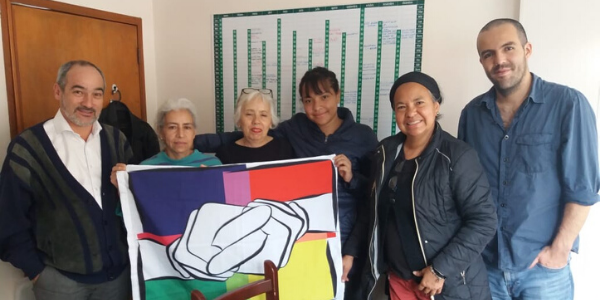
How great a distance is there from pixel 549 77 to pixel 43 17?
2720mm

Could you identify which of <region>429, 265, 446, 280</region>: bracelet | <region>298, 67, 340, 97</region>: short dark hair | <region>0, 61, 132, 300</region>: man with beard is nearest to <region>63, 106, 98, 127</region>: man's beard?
<region>0, 61, 132, 300</region>: man with beard

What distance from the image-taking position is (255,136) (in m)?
1.91

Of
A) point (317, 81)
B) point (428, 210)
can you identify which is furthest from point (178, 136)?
point (428, 210)

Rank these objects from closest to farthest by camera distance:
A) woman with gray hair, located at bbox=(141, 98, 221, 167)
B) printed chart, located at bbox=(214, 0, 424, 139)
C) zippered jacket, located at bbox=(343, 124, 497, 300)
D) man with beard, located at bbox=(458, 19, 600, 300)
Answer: zippered jacket, located at bbox=(343, 124, 497, 300) → man with beard, located at bbox=(458, 19, 600, 300) → woman with gray hair, located at bbox=(141, 98, 221, 167) → printed chart, located at bbox=(214, 0, 424, 139)

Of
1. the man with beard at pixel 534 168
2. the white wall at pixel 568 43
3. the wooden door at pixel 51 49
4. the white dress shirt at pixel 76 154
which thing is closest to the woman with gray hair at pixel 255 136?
the white dress shirt at pixel 76 154

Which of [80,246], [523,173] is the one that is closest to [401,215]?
[523,173]

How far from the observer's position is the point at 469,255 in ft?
4.57

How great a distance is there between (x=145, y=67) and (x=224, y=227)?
1.78 m

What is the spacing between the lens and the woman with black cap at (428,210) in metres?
1.40

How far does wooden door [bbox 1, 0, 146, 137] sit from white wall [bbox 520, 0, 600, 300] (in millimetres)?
2435

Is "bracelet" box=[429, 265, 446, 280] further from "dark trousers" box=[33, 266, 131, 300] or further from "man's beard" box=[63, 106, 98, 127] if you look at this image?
"man's beard" box=[63, 106, 98, 127]

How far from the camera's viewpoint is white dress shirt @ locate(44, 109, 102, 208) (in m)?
1.74

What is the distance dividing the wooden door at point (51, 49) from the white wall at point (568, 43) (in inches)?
95.9

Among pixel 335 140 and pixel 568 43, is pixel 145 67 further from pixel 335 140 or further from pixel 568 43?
pixel 568 43
